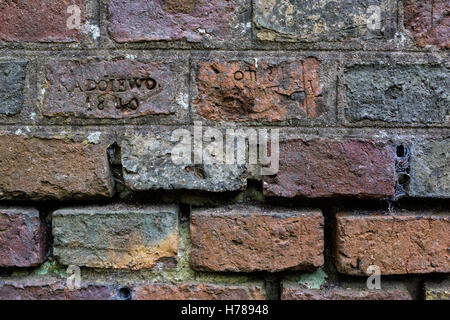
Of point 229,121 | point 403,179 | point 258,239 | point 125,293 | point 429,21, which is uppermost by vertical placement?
point 429,21

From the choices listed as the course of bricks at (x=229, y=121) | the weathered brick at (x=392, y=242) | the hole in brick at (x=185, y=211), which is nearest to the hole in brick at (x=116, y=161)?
the course of bricks at (x=229, y=121)

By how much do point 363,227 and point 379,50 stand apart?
32 centimetres

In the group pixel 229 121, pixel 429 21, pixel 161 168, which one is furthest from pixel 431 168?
pixel 161 168

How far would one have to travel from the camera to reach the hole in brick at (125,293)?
71cm

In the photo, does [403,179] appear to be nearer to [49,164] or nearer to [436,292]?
[436,292]

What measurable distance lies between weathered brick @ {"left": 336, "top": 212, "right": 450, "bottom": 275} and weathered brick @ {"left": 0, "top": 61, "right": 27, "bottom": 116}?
626mm

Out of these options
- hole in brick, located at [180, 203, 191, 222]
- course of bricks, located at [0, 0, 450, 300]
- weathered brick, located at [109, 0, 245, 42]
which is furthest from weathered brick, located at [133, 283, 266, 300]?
weathered brick, located at [109, 0, 245, 42]

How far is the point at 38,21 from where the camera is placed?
0.70 metres

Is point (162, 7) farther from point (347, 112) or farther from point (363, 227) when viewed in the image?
point (363, 227)

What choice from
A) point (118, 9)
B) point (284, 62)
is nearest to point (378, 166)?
point (284, 62)

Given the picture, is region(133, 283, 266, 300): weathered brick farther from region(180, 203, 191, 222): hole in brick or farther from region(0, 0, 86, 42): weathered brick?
region(0, 0, 86, 42): weathered brick

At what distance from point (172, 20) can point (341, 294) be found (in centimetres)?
59

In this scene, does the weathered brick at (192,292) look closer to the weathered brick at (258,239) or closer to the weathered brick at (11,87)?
the weathered brick at (258,239)

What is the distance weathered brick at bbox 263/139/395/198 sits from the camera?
27.3 inches
